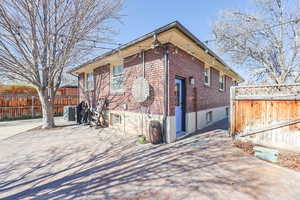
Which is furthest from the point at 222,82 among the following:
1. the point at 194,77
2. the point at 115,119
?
the point at 115,119

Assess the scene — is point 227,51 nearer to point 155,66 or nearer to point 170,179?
point 155,66

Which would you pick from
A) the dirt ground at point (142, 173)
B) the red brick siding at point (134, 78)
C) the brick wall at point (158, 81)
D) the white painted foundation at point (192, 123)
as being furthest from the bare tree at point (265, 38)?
the dirt ground at point (142, 173)

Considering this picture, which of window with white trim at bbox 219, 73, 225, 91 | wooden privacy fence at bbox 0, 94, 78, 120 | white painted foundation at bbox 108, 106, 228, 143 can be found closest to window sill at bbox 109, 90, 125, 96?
white painted foundation at bbox 108, 106, 228, 143

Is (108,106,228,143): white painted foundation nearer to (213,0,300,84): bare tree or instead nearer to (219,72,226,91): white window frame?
(219,72,226,91): white window frame

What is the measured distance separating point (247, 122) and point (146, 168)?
13.2ft

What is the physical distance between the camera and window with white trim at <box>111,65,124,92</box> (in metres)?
7.69

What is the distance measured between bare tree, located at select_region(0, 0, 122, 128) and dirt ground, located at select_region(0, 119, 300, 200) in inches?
→ 159

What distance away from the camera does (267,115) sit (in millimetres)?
4793

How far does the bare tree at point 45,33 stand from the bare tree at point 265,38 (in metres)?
7.42

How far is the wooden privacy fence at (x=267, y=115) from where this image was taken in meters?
4.41

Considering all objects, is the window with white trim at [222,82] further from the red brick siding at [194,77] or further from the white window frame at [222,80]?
the red brick siding at [194,77]

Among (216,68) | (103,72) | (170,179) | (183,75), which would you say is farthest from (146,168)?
(216,68)

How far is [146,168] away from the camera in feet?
11.5

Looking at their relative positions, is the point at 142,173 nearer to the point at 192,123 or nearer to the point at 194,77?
the point at 192,123
